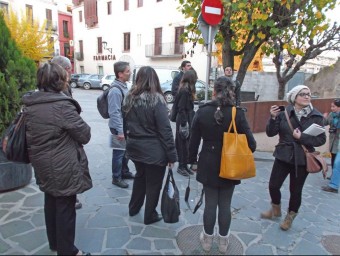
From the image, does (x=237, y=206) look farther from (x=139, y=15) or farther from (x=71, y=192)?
(x=139, y=15)

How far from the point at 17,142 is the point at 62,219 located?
78 cm

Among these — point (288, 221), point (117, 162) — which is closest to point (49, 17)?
point (117, 162)

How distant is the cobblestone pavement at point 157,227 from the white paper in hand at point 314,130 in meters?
1.26

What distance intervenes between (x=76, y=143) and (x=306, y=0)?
6.01 metres

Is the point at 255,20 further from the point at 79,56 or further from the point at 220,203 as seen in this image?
the point at 79,56

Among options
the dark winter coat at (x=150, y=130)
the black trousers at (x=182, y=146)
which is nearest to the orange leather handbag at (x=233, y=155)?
the dark winter coat at (x=150, y=130)

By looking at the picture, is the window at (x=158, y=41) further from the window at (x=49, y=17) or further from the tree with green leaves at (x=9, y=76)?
the tree with green leaves at (x=9, y=76)

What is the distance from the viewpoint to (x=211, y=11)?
4961 mm

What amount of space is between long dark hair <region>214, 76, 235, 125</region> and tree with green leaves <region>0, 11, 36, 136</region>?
2.92 meters

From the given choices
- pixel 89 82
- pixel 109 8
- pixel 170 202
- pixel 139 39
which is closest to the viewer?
pixel 170 202

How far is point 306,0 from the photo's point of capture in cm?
636

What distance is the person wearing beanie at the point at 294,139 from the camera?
10.8ft

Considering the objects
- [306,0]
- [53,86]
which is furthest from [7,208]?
[306,0]

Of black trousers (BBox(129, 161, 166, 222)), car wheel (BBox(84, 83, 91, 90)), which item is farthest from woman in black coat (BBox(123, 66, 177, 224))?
car wheel (BBox(84, 83, 91, 90))
